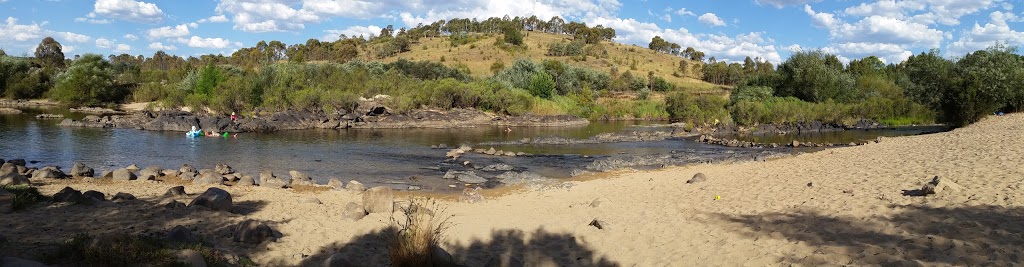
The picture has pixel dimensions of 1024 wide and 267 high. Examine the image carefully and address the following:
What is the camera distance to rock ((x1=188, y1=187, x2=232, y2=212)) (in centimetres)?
1234

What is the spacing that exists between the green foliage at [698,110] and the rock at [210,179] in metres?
41.3

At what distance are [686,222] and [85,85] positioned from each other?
254ft

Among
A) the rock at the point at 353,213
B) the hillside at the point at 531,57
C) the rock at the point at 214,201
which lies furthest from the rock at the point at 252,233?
the hillside at the point at 531,57

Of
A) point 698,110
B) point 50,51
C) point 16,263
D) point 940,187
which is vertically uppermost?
point 50,51

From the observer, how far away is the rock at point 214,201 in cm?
1234

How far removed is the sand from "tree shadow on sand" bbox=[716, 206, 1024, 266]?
2 centimetres

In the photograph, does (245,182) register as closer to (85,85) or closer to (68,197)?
(68,197)

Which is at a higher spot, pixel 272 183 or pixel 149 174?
pixel 149 174

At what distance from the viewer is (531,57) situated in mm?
110938

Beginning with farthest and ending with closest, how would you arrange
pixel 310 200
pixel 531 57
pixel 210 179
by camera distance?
pixel 531 57
pixel 210 179
pixel 310 200

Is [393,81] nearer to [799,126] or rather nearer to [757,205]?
[799,126]

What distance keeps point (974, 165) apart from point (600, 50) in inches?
4501

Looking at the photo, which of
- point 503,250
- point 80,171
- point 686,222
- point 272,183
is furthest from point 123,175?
point 686,222

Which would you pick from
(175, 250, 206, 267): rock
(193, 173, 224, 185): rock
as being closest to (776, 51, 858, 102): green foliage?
(193, 173, 224, 185): rock
